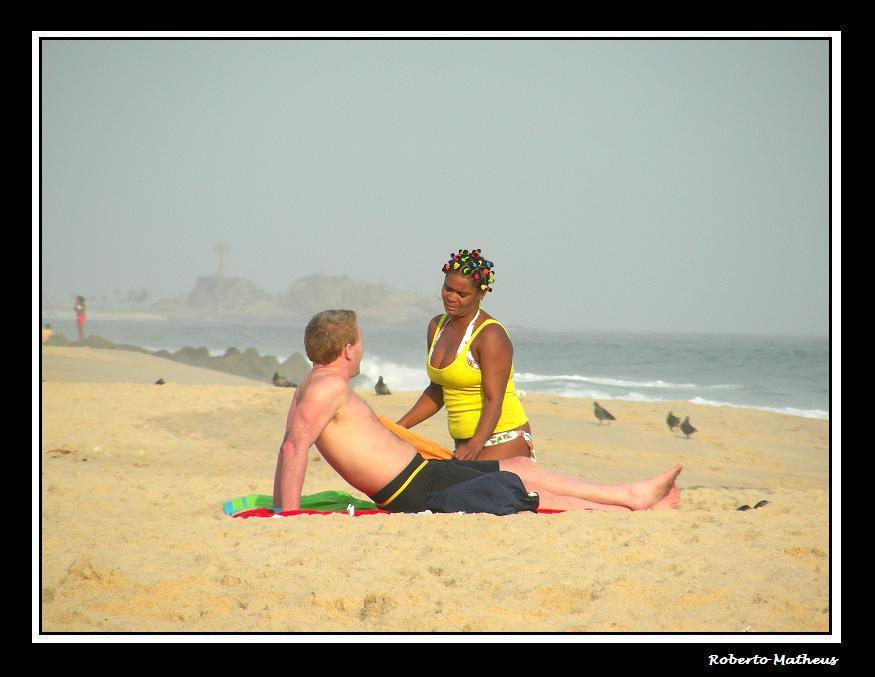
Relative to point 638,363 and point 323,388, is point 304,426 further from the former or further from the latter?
point 638,363

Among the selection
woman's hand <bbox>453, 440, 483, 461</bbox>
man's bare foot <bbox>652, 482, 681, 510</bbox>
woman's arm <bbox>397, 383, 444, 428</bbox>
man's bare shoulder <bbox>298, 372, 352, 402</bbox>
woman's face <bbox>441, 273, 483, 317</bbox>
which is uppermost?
woman's face <bbox>441, 273, 483, 317</bbox>

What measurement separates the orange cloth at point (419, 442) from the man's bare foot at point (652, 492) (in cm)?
126

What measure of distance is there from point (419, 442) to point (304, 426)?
93cm

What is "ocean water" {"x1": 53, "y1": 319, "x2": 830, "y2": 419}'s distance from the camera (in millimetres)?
25094

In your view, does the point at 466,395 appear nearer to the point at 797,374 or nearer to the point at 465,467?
the point at 465,467

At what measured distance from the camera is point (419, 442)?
6133 millimetres

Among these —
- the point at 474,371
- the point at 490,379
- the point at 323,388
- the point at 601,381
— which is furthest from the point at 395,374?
the point at 323,388

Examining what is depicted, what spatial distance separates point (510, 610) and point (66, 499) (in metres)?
3.95

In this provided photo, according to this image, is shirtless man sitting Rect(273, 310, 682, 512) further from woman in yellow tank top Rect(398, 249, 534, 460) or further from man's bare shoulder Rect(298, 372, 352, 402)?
woman in yellow tank top Rect(398, 249, 534, 460)

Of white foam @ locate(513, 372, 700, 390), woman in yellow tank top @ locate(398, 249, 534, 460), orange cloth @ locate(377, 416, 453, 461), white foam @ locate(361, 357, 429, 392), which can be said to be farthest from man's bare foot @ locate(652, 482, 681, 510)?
white foam @ locate(513, 372, 700, 390)

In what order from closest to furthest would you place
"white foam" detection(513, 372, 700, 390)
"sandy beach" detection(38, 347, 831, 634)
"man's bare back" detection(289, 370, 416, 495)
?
"sandy beach" detection(38, 347, 831, 634), "man's bare back" detection(289, 370, 416, 495), "white foam" detection(513, 372, 700, 390)

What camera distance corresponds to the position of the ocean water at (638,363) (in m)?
25.1

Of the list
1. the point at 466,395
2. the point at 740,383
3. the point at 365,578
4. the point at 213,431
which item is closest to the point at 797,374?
the point at 740,383

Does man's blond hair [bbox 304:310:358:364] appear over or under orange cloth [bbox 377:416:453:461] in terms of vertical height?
over
